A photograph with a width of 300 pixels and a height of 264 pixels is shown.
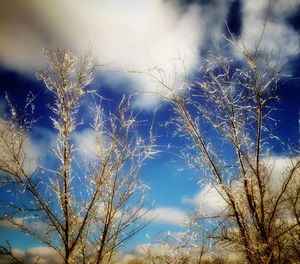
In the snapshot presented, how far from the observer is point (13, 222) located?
7.02m

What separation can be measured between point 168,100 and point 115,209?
8.55 ft

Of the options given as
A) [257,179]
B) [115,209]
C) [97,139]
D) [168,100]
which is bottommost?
[115,209]

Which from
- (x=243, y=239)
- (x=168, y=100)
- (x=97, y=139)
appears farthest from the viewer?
(x=97, y=139)

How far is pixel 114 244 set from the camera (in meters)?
7.17

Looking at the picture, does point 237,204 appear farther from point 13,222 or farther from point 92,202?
point 13,222

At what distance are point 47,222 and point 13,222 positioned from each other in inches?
27.3

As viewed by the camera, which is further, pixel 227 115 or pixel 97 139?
pixel 97 139

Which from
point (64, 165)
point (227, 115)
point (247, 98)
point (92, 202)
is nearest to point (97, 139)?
point (64, 165)

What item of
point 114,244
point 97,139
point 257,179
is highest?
point 97,139

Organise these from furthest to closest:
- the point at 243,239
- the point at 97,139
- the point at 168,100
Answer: the point at 97,139 → the point at 168,100 → the point at 243,239

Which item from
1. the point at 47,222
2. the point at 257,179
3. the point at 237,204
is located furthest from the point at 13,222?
the point at 257,179

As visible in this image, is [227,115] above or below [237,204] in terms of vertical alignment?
above

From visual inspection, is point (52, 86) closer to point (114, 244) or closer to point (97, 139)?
point (97, 139)

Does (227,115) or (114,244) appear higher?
(227,115)
